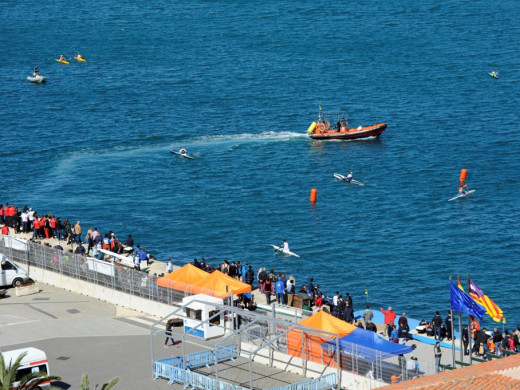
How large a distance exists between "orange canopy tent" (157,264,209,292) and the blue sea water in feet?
55.2

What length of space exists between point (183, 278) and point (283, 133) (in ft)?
194

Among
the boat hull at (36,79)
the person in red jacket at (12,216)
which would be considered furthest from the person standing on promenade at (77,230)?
the boat hull at (36,79)

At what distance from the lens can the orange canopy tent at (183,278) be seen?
49.6 metres

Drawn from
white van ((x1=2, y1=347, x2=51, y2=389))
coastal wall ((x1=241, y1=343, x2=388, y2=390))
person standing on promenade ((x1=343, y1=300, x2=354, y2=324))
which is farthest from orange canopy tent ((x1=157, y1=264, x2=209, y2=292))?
white van ((x1=2, y1=347, x2=51, y2=389))

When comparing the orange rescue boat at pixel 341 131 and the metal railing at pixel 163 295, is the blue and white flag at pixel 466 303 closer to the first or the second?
the metal railing at pixel 163 295

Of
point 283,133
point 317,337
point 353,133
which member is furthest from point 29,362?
point 283,133

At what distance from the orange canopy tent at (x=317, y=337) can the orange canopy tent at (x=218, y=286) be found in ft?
21.2

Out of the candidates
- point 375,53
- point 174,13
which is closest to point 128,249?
point 375,53

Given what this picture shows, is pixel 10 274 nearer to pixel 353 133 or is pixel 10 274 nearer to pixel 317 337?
pixel 317 337

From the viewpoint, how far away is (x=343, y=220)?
8144cm

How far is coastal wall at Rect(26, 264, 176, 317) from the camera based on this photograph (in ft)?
164

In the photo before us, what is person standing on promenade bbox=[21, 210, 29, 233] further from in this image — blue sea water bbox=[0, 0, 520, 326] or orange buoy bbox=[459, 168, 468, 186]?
orange buoy bbox=[459, 168, 468, 186]

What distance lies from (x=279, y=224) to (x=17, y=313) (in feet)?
110

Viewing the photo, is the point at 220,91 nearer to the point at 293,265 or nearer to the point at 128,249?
the point at 293,265
